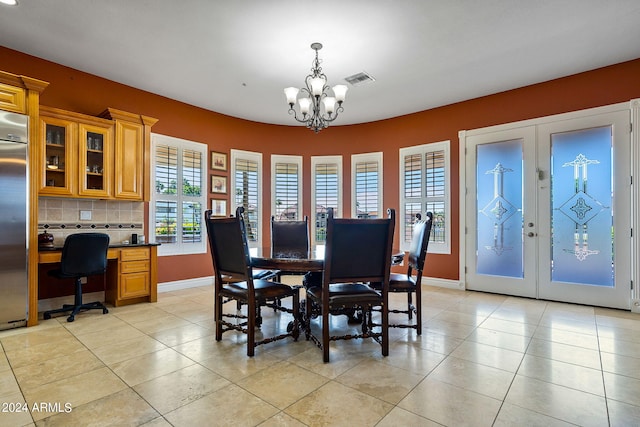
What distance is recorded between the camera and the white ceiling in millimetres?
2748

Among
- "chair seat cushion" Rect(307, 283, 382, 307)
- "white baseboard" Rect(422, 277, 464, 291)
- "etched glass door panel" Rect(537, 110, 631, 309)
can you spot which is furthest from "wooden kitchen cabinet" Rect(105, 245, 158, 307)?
"etched glass door panel" Rect(537, 110, 631, 309)

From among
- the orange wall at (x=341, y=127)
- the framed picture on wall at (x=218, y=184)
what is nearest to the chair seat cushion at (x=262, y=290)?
the orange wall at (x=341, y=127)

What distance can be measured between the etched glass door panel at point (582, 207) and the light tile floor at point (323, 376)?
0.81 meters

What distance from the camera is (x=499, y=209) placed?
4594mm

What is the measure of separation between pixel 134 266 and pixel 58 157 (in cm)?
152

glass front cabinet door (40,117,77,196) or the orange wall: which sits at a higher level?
the orange wall

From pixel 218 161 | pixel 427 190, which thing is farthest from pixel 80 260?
pixel 427 190

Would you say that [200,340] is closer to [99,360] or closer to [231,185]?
[99,360]

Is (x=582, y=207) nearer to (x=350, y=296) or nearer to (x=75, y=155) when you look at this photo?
(x=350, y=296)

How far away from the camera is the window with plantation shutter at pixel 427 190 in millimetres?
5121

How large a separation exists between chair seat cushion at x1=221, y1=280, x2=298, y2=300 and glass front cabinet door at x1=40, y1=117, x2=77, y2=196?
2412mm

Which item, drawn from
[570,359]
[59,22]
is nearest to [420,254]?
[570,359]

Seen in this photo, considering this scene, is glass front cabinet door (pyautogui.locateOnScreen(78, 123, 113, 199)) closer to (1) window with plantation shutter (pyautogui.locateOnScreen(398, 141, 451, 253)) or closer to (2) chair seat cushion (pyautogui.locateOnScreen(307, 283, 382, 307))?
(2) chair seat cushion (pyautogui.locateOnScreen(307, 283, 382, 307))

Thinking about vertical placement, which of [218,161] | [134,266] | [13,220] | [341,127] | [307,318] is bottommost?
[307,318]
